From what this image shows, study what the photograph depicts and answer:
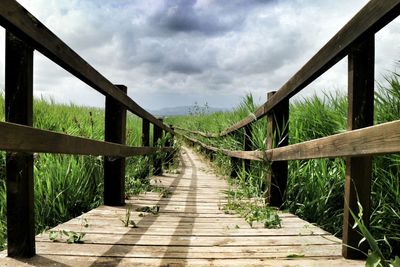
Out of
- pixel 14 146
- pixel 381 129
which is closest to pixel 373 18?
pixel 381 129

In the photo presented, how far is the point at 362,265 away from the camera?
6.53 ft

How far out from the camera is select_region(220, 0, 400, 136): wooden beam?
1642 mm

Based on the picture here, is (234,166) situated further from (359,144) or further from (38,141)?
(38,141)

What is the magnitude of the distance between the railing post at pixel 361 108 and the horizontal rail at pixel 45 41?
1483mm

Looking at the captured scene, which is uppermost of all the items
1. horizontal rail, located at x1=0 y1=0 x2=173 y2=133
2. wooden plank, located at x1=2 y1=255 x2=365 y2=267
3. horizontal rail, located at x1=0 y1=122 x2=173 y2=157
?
horizontal rail, located at x1=0 y1=0 x2=173 y2=133

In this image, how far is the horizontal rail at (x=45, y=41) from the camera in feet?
5.44

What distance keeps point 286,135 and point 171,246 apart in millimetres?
1682

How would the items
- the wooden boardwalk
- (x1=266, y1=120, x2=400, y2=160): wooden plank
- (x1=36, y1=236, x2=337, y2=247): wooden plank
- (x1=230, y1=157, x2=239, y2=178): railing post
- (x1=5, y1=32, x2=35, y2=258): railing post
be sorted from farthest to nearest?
1. (x1=230, y1=157, x2=239, y2=178): railing post
2. (x1=36, y1=236, x2=337, y2=247): wooden plank
3. the wooden boardwalk
4. (x1=5, y1=32, x2=35, y2=258): railing post
5. (x1=266, y1=120, x2=400, y2=160): wooden plank

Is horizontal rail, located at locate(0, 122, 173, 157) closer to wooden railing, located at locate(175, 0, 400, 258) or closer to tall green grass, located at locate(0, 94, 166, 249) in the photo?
tall green grass, located at locate(0, 94, 166, 249)

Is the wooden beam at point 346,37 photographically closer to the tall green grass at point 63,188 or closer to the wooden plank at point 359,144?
the wooden plank at point 359,144

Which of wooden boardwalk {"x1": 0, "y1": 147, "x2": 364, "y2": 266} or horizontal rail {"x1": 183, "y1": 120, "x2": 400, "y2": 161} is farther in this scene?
wooden boardwalk {"x1": 0, "y1": 147, "x2": 364, "y2": 266}

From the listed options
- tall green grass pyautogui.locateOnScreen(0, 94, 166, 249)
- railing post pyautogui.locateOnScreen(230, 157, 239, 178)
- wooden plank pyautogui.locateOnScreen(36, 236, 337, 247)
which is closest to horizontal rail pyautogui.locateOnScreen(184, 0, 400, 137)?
wooden plank pyautogui.locateOnScreen(36, 236, 337, 247)

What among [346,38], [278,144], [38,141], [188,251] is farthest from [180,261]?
[278,144]

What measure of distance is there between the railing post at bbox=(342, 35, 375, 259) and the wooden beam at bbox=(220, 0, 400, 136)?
8 cm
